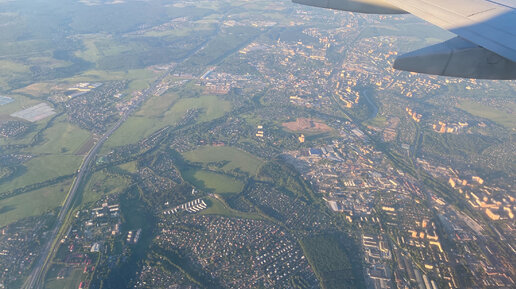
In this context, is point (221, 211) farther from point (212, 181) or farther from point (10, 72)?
point (10, 72)

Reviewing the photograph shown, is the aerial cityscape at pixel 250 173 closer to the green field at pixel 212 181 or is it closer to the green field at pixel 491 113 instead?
the green field at pixel 212 181

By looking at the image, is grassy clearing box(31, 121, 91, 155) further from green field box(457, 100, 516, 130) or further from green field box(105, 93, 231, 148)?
green field box(457, 100, 516, 130)

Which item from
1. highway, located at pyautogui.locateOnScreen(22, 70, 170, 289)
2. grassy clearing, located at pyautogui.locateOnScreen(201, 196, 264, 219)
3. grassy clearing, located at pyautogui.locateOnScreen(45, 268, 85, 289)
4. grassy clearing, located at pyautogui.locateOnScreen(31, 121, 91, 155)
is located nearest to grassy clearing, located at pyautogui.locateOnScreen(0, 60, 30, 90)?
grassy clearing, located at pyautogui.locateOnScreen(31, 121, 91, 155)

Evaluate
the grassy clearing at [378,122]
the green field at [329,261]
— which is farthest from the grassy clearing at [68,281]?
the grassy clearing at [378,122]

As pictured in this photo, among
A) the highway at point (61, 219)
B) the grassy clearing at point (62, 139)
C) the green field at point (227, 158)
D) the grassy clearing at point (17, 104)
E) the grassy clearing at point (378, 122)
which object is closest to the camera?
the highway at point (61, 219)

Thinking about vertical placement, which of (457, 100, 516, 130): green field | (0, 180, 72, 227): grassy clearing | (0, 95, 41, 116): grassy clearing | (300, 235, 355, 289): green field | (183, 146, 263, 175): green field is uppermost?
(0, 95, 41, 116): grassy clearing

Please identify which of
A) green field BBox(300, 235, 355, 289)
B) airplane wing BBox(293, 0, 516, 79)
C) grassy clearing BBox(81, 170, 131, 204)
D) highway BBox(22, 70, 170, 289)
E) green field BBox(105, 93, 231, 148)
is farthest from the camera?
green field BBox(105, 93, 231, 148)

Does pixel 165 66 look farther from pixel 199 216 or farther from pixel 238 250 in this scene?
pixel 238 250
